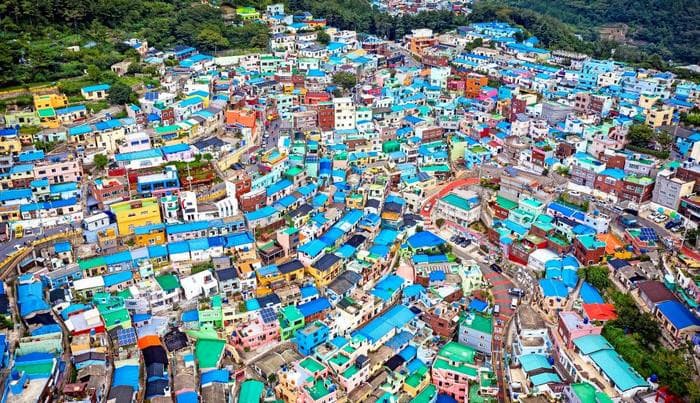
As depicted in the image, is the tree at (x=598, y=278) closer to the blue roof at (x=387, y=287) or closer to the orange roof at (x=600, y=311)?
the orange roof at (x=600, y=311)

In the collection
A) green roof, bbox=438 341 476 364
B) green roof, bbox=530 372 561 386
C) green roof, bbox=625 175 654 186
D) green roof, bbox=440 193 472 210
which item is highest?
green roof, bbox=625 175 654 186

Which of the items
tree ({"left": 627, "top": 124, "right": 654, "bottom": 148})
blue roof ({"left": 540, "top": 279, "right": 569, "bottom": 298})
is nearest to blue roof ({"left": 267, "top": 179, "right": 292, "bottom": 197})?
blue roof ({"left": 540, "top": 279, "right": 569, "bottom": 298})

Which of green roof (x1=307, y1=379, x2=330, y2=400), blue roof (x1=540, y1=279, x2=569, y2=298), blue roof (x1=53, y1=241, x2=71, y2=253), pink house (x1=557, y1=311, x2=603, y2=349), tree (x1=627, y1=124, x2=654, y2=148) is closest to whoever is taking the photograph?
green roof (x1=307, y1=379, x2=330, y2=400)

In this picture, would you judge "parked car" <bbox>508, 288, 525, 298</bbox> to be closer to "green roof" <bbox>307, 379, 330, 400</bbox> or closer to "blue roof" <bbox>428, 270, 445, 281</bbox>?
"blue roof" <bbox>428, 270, 445, 281</bbox>

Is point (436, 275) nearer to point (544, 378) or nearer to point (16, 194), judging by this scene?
point (544, 378)

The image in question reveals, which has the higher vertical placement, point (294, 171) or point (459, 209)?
point (294, 171)

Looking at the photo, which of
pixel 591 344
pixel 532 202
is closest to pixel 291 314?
pixel 591 344
